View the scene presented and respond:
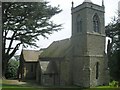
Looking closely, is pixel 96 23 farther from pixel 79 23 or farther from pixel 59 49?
pixel 59 49

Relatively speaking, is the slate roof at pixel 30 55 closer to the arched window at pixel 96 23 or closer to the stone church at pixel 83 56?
the stone church at pixel 83 56

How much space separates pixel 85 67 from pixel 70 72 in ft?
11.9

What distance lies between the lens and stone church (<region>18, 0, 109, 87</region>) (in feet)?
94.7

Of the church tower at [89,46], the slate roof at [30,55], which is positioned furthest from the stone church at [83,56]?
the slate roof at [30,55]

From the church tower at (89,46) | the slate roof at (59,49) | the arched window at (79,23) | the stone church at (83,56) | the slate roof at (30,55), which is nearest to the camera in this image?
the church tower at (89,46)

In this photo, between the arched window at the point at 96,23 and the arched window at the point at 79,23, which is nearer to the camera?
the arched window at the point at 96,23

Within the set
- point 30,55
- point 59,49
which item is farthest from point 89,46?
point 30,55

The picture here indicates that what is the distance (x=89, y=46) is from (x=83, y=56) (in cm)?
164

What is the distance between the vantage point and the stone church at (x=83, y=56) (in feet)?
94.7

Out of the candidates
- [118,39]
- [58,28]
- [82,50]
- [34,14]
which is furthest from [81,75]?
[118,39]

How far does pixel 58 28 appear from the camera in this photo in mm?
28500

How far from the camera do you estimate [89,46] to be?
29375mm

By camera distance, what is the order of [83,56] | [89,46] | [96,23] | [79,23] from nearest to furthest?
1. [83,56]
2. [89,46]
3. [96,23]
4. [79,23]

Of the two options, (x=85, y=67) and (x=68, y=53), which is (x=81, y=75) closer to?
(x=85, y=67)
